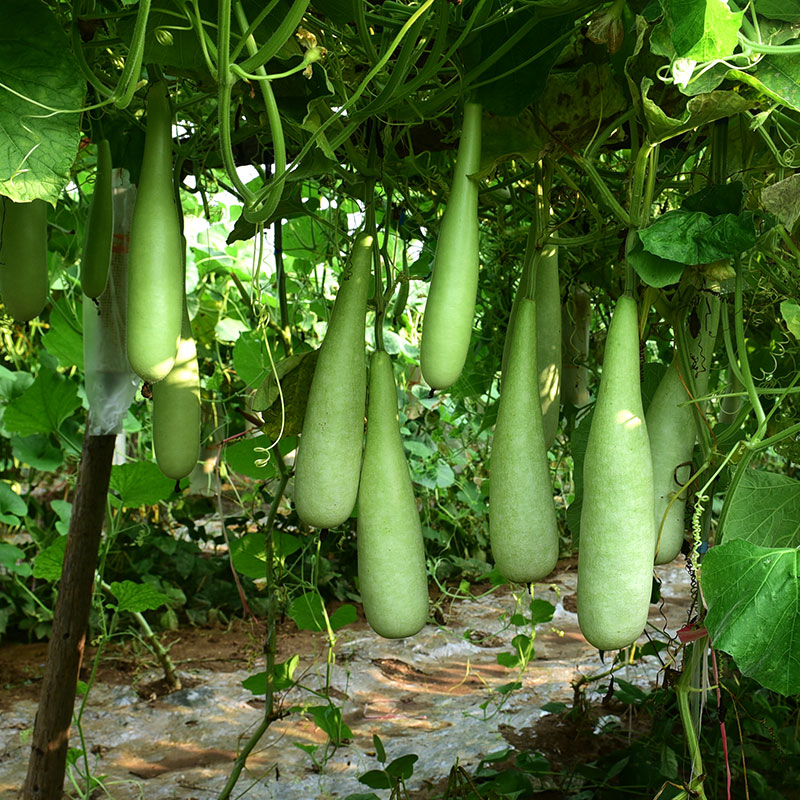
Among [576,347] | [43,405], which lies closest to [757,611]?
[576,347]

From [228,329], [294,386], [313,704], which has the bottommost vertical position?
[313,704]

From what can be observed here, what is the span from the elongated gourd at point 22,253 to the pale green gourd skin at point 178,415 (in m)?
0.13

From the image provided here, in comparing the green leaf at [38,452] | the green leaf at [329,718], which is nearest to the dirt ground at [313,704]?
the green leaf at [329,718]

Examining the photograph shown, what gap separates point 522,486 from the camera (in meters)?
0.67

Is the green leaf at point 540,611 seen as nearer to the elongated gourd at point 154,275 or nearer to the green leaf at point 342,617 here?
the green leaf at point 342,617

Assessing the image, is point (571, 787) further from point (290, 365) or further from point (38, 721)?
point (290, 365)

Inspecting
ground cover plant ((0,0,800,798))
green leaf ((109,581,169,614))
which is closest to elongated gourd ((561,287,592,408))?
ground cover plant ((0,0,800,798))

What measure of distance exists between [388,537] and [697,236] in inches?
13.1

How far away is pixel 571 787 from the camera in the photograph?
5.64ft

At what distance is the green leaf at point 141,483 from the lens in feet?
5.11

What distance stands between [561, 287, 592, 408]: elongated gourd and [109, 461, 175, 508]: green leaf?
74cm

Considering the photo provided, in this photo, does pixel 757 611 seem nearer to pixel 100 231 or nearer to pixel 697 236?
pixel 697 236

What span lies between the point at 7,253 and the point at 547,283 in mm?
481

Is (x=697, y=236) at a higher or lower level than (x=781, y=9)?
lower
